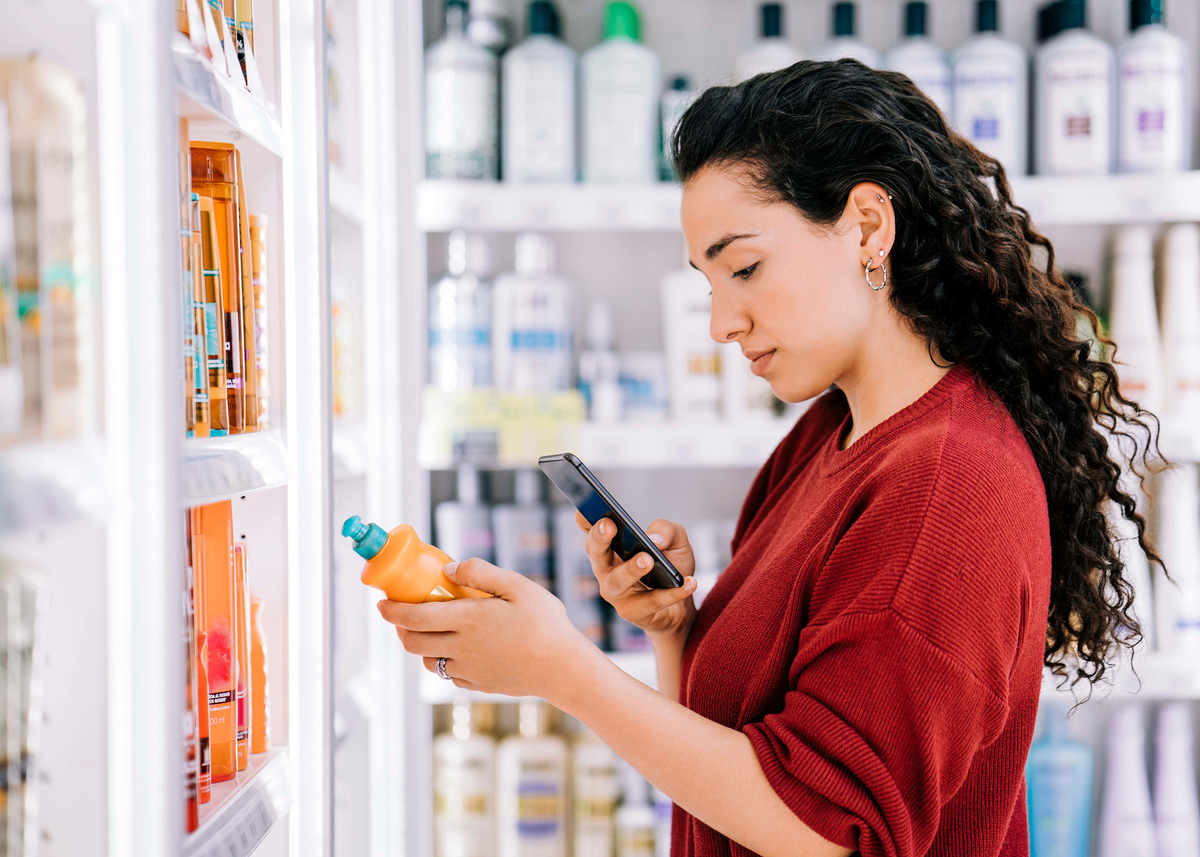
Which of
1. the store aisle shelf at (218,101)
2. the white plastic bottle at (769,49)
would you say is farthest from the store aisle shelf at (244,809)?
the white plastic bottle at (769,49)

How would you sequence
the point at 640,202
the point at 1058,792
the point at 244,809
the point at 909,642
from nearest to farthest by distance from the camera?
the point at 909,642 < the point at 244,809 < the point at 640,202 < the point at 1058,792

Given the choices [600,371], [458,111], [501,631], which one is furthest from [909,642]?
[458,111]

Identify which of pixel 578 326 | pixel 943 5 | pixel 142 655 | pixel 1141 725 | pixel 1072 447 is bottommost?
pixel 1141 725

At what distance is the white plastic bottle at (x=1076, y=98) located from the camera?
1485mm

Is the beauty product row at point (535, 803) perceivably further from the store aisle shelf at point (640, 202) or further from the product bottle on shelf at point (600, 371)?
the store aisle shelf at point (640, 202)

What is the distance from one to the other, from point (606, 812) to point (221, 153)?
1.30 m

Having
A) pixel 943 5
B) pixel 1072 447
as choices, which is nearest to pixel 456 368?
pixel 1072 447

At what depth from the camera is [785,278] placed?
80cm

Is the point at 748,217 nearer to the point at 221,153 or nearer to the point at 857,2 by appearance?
the point at 221,153

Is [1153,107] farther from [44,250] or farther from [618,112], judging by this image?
[44,250]

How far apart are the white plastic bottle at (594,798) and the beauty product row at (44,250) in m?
1.27

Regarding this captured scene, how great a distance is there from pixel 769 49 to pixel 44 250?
1.29m

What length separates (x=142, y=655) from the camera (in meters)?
0.53

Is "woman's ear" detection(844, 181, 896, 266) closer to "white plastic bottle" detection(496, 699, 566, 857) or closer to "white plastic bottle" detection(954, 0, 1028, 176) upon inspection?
"white plastic bottle" detection(954, 0, 1028, 176)
